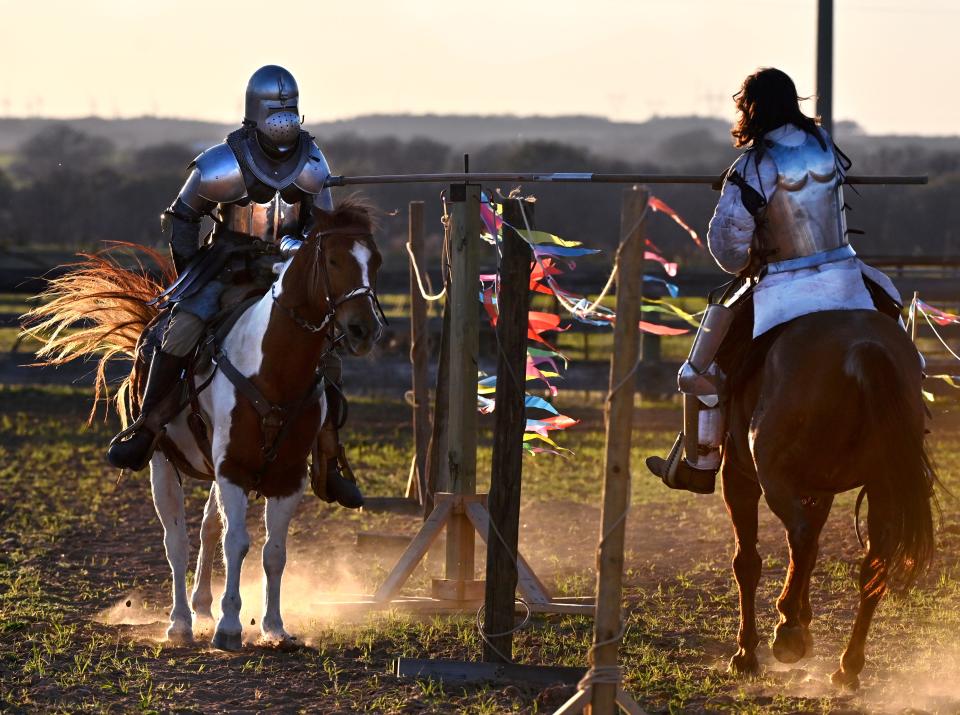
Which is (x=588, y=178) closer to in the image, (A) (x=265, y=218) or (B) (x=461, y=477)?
(A) (x=265, y=218)

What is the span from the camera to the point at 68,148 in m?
94.2

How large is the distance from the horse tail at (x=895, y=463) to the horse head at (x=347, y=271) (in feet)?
6.99

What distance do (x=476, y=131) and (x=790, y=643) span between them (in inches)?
6075

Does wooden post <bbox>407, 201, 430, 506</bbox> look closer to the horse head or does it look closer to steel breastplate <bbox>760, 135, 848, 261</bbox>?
the horse head

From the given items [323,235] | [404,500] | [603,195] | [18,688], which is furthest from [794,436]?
[603,195]

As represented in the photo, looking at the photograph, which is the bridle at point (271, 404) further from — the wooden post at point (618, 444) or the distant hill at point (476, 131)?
the distant hill at point (476, 131)

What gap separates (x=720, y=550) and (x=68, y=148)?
89.9 m

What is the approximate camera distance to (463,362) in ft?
26.5

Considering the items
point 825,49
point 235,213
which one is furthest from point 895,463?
point 825,49

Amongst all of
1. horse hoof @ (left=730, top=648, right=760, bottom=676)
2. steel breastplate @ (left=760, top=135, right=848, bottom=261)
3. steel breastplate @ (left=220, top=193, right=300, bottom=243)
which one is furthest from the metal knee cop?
steel breastplate @ (left=220, top=193, right=300, bottom=243)

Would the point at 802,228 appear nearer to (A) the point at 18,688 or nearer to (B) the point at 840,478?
(B) the point at 840,478

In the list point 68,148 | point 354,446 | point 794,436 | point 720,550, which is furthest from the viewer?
point 68,148

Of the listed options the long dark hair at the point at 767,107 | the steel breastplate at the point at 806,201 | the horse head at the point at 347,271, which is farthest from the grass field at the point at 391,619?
the long dark hair at the point at 767,107

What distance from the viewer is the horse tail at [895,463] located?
6008 millimetres
